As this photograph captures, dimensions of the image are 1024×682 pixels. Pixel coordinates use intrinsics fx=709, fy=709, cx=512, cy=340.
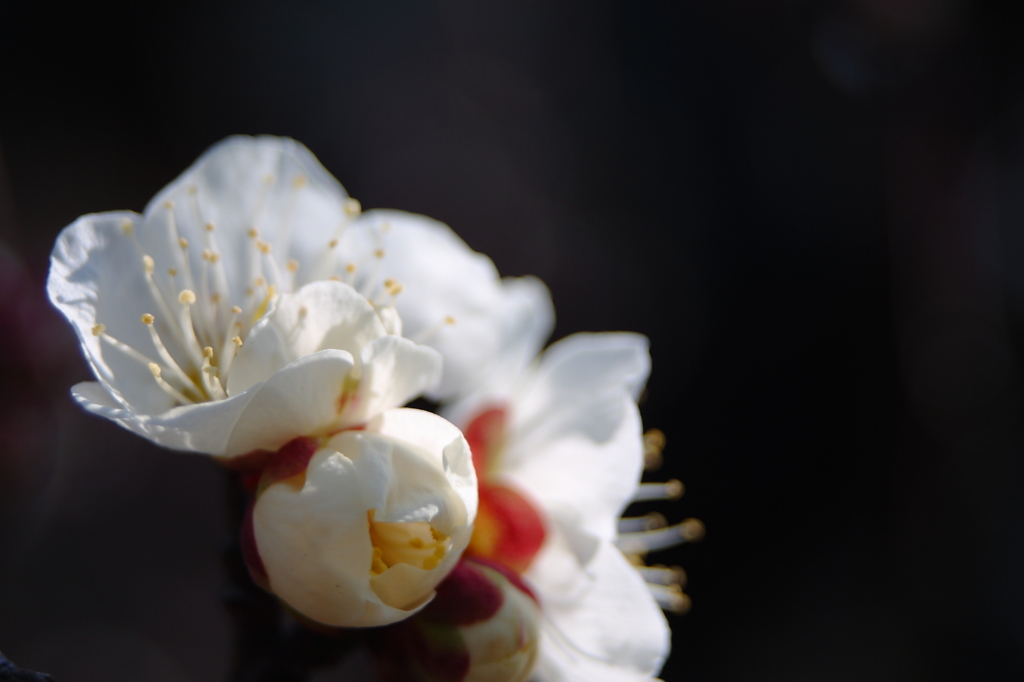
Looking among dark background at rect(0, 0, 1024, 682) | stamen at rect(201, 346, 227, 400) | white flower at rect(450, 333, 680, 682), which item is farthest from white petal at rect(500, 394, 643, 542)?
dark background at rect(0, 0, 1024, 682)

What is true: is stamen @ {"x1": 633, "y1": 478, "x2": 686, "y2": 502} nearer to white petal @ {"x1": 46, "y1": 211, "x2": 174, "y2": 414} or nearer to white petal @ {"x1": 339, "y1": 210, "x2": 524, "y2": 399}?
white petal @ {"x1": 339, "y1": 210, "x2": 524, "y2": 399}

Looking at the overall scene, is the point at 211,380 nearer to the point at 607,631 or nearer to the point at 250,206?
the point at 250,206

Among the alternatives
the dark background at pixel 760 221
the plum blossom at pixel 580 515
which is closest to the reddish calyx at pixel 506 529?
the plum blossom at pixel 580 515

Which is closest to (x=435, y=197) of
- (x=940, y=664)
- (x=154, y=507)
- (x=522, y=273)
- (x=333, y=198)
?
(x=522, y=273)

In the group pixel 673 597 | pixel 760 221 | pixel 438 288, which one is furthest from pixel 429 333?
pixel 760 221

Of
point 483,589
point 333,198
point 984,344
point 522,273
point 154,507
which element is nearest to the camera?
point 483,589

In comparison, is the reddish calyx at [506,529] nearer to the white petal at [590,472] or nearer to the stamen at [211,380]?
the white petal at [590,472]

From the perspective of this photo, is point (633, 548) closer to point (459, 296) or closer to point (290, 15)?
point (459, 296)

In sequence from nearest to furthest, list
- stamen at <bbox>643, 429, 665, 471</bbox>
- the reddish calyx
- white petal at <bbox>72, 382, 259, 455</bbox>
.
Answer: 1. white petal at <bbox>72, 382, 259, 455</bbox>
2. the reddish calyx
3. stamen at <bbox>643, 429, 665, 471</bbox>
